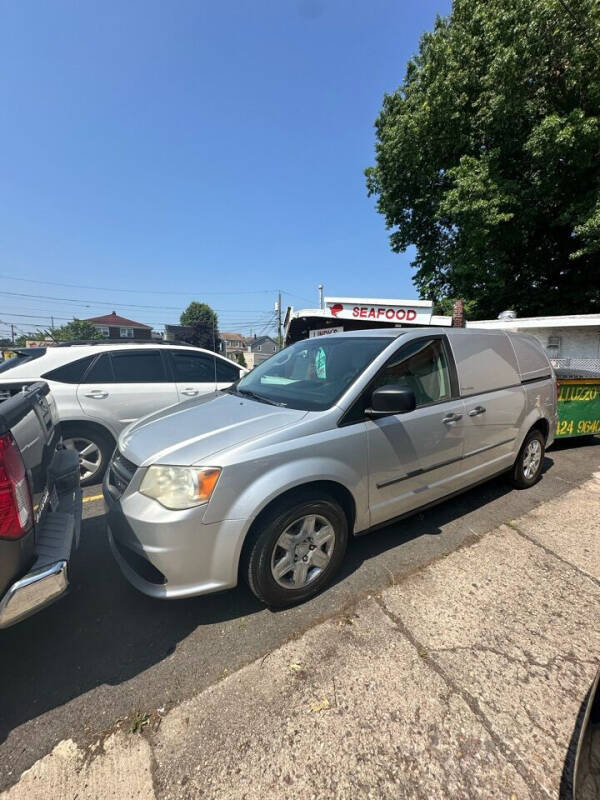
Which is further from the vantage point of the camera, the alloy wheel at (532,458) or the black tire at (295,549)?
A: the alloy wheel at (532,458)

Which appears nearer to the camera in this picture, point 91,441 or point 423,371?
point 423,371

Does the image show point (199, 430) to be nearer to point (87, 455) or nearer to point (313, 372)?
point (313, 372)

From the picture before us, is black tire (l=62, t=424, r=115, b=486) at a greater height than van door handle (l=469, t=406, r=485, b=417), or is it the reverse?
van door handle (l=469, t=406, r=485, b=417)

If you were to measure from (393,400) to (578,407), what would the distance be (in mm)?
5387

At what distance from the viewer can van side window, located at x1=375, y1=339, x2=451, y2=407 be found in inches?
110

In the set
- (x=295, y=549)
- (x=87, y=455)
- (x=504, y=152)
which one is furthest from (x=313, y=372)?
(x=504, y=152)

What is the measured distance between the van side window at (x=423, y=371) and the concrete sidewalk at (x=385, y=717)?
1.50m

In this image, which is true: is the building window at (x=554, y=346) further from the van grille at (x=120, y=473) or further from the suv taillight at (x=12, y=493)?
the suv taillight at (x=12, y=493)

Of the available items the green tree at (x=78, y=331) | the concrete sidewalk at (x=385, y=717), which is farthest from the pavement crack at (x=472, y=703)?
the green tree at (x=78, y=331)

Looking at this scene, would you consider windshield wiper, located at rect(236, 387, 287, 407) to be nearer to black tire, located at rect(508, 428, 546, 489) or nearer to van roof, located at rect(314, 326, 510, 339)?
van roof, located at rect(314, 326, 510, 339)

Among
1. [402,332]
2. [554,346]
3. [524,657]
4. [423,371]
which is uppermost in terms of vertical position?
[554,346]

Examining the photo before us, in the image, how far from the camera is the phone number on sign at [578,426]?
19.0ft

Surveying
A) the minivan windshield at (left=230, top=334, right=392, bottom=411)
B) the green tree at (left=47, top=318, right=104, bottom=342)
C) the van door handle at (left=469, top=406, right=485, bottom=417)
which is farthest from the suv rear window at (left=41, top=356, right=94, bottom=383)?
the green tree at (left=47, top=318, right=104, bottom=342)

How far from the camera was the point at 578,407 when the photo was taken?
591 cm
